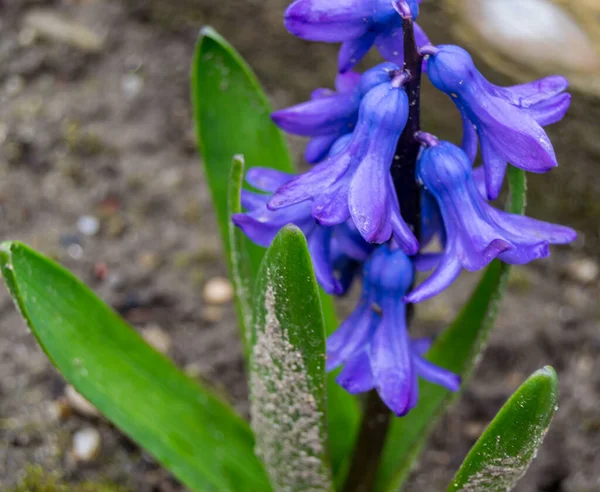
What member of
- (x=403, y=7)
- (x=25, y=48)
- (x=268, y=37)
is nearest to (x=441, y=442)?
(x=403, y=7)

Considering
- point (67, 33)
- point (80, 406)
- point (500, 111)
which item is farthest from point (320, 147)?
point (67, 33)

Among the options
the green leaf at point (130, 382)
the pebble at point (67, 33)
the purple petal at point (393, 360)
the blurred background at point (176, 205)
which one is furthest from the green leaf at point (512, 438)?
the pebble at point (67, 33)

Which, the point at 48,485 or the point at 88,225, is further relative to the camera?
the point at 88,225

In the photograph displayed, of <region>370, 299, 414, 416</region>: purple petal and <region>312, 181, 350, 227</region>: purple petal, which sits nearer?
<region>312, 181, 350, 227</region>: purple petal

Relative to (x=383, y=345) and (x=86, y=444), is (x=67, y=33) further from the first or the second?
(x=383, y=345)

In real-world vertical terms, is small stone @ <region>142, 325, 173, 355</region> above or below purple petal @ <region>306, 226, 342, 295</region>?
below

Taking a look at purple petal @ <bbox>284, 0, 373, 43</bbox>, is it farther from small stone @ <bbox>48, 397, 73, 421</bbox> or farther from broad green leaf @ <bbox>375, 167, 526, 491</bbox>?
small stone @ <bbox>48, 397, 73, 421</bbox>

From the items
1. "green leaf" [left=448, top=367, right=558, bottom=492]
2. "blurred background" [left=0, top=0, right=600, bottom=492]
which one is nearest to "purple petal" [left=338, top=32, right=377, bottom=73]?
"green leaf" [left=448, top=367, right=558, bottom=492]
